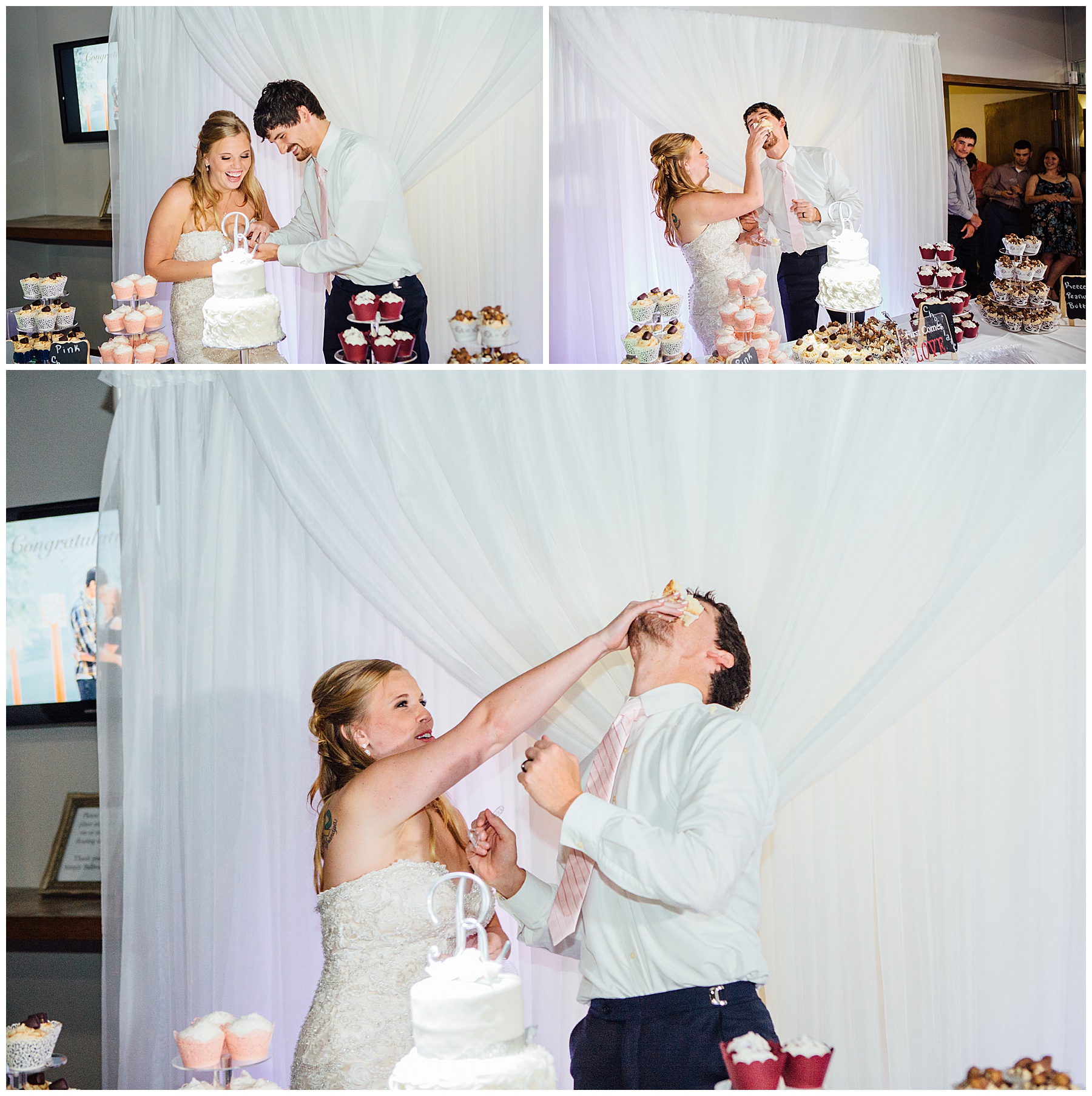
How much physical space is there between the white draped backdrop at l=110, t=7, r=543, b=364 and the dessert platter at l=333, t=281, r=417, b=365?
0.30 ft

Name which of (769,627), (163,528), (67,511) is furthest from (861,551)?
(67,511)

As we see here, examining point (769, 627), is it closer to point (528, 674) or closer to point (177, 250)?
point (528, 674)

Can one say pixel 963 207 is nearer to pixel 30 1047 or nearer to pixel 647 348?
pixel 647 348

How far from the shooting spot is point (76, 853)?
2.83m

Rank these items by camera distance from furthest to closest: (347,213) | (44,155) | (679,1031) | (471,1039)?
(44,155) → (347,213) → (679,1031) → (471,1039)

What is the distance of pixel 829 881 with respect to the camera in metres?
2.73

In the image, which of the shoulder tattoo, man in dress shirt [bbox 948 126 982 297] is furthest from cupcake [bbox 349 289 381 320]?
man in dress shirt [bbox 948 126 982 297]

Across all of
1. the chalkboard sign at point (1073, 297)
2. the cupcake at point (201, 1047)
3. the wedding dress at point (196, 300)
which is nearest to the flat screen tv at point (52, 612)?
the wedding dress at point (196, 300)

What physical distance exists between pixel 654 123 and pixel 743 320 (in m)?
0.53

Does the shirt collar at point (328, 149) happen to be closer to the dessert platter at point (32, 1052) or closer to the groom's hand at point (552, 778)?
the groom's hand at point (552, 778)

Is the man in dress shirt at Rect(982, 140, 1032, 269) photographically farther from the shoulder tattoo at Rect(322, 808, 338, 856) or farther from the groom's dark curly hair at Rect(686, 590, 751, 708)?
the shoulder tattoo at Rect(322, 808, 338, 856)

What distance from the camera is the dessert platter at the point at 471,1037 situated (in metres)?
1.99

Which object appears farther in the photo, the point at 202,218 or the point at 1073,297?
the point at 1073,297

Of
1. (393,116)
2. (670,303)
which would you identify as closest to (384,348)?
(393,116)
